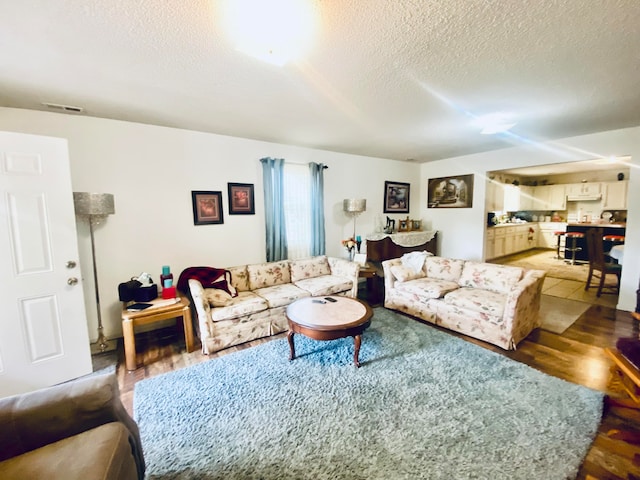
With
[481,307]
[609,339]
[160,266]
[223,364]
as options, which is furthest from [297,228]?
[609,339]

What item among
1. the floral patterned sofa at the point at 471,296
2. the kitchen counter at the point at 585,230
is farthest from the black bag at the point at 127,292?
the kitchen counter at the point at 585,230

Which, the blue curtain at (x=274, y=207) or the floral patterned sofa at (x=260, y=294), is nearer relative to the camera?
the floral patterned sofa at (x=260, y=294)

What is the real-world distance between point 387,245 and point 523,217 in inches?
235

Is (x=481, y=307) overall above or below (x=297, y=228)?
below

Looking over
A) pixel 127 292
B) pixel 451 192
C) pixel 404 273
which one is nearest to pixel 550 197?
pixel 451 192

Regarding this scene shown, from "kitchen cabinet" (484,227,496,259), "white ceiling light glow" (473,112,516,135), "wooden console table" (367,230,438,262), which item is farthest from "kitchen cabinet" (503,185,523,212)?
"white ceiling light glow" (473,112,516,135)

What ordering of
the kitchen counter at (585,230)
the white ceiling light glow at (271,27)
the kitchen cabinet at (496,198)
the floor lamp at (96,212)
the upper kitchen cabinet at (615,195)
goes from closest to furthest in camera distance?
1. the white ceiling light glow at (271,27)
2. the floor lamp at (96,212)
3. the kitchen cabinet at (496,198)
4. the kitchen counter at (585,230)
5. the upper kitchen cabinet at (615,195)

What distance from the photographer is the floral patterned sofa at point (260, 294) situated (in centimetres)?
288

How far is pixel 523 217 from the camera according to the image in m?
8.48

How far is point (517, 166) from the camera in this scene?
469 cm

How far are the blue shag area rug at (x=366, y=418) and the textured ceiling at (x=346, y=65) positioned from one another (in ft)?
8.02

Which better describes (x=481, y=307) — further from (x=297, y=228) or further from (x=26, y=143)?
(x=26, y=143)

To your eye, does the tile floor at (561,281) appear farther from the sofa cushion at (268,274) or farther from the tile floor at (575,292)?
the sofa cushion at (268,274)

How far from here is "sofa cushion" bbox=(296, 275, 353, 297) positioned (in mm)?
3574
